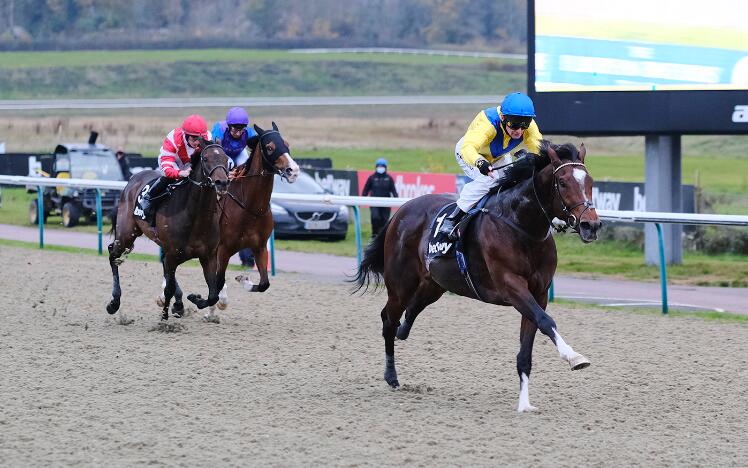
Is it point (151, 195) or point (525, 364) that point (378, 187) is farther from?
point (525, 364)

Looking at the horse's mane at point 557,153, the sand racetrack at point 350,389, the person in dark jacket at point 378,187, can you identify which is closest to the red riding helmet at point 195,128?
the sand racetrack at point 350,389

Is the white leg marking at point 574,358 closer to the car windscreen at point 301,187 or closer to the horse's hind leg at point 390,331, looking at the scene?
the horse's hind leg at point 390,331

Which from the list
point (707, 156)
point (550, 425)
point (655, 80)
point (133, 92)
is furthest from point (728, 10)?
point (133, 92)

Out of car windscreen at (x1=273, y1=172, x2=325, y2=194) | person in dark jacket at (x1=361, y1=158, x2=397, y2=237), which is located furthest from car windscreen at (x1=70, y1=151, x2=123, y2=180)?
person in dark jacket at (x1=361, y1=158, x2=397, y2=237)

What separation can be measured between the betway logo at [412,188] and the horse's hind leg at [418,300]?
41.9 feet

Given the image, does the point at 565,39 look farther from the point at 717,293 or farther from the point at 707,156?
the point at 707,156

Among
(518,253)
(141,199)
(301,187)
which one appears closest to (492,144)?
(518,253)

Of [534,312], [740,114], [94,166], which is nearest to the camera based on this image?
[534,312]

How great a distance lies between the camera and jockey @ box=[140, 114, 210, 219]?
946 cm

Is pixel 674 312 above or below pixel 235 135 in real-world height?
below

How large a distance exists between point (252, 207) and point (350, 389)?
3.00 meters

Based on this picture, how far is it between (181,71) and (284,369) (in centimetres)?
4539

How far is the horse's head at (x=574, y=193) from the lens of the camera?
615cm

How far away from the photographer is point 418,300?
24.9ft
